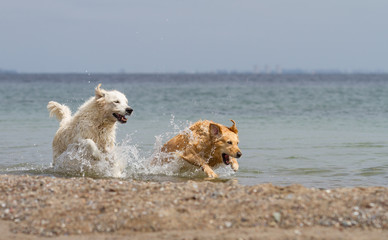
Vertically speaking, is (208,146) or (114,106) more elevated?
(114,106)

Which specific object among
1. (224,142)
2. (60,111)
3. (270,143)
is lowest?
(270,143)

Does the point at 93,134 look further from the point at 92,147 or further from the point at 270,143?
the point at 270,143

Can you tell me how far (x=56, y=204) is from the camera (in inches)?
205

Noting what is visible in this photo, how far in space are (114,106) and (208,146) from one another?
70.8 inches

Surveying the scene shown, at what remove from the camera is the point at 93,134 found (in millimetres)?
8258

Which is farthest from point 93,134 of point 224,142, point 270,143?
point 270,143

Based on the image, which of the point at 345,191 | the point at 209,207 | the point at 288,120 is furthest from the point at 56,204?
the point at 288,120

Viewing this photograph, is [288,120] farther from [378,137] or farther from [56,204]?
[56,204]

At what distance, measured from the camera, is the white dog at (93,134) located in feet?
26.6

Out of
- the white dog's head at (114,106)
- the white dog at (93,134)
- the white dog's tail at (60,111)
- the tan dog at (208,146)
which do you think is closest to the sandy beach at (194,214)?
the tan dog at (208,146)

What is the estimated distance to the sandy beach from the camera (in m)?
4.55

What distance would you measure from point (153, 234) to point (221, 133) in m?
3.79

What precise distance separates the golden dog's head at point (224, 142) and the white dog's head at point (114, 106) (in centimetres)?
152

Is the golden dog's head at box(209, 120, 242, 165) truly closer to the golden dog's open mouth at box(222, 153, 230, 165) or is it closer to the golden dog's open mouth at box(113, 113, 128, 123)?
the golden dog's open mouth at box(222, 153, 230, 165)
